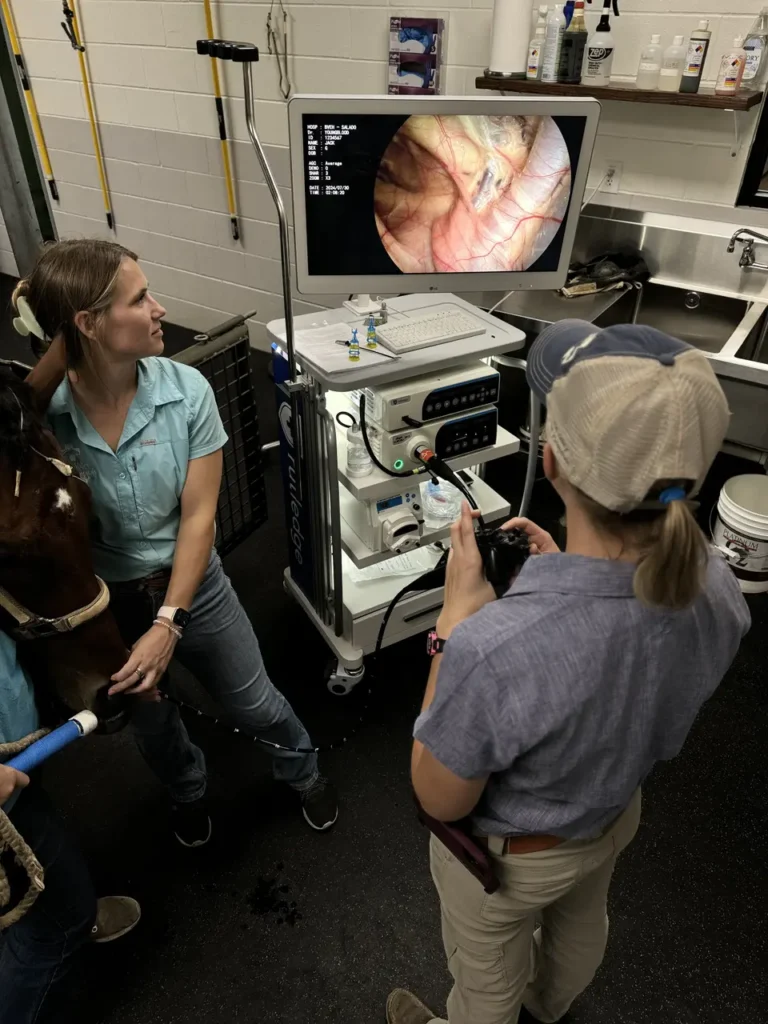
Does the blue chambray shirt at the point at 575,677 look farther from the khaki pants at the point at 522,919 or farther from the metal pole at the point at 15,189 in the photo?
the metal pole at the point at 15,189

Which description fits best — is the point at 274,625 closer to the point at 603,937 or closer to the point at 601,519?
the point at 603,937

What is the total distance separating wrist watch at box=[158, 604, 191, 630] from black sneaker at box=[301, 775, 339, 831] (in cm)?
69

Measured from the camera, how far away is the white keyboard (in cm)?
169

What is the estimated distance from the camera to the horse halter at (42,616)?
1.06m

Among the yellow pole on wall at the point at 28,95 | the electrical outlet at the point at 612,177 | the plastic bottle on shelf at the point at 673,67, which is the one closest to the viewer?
the plastic bottle on shelf at the point at 673,67

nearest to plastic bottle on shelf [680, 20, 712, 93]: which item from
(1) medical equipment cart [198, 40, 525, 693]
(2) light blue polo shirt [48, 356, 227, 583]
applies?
(1) medical equipment cart [198, 40, 525, 693]

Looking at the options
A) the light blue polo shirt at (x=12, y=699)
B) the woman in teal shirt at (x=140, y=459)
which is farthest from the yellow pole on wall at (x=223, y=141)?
the light blue polo shirt at (x=12, y=699)

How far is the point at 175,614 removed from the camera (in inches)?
53.7

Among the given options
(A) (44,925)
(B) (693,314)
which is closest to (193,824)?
(A) (44,925)

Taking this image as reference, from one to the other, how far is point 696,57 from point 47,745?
2.57 metres

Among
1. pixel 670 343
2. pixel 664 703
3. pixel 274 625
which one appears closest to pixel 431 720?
pixel 664 703

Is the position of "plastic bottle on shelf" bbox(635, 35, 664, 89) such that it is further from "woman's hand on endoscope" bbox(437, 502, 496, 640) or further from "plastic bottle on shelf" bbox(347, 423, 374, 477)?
"woman's hand on endoscope" bbox(437, 502, 496, 640)

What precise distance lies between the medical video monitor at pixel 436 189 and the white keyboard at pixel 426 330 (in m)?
0.10

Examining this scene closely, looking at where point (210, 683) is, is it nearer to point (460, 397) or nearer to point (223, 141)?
point (460, 397)
